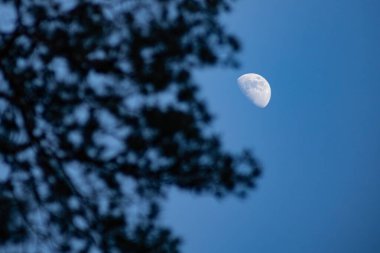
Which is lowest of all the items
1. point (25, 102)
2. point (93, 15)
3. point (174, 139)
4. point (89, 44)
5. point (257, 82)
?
point (174, 139)

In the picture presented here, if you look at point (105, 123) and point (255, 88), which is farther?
point (255, 88)

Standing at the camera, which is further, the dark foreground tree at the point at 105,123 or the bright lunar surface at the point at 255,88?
the bright lunar surface at the point at 255,88

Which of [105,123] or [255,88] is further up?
[255,88]

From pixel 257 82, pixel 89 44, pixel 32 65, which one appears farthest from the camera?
pixel 257 82

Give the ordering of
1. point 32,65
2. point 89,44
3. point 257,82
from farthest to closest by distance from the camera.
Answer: point 257,82 < point 32,65 < point 89,44

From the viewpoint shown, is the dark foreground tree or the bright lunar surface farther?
the bright lunar surface

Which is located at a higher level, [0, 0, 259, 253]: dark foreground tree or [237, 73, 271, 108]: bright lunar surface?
[237, 73, 271, 108]: bright lunar surface

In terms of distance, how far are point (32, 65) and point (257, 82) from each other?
369 inches

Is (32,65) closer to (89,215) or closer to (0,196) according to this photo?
(0,196)

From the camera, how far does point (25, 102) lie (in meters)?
3.41

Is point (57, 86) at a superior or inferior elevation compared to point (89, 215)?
superior

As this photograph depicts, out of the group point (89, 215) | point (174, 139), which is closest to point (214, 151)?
point (174, 139)

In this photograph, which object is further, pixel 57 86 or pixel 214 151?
pixel 214 151

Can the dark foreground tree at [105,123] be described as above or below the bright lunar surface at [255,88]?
below
